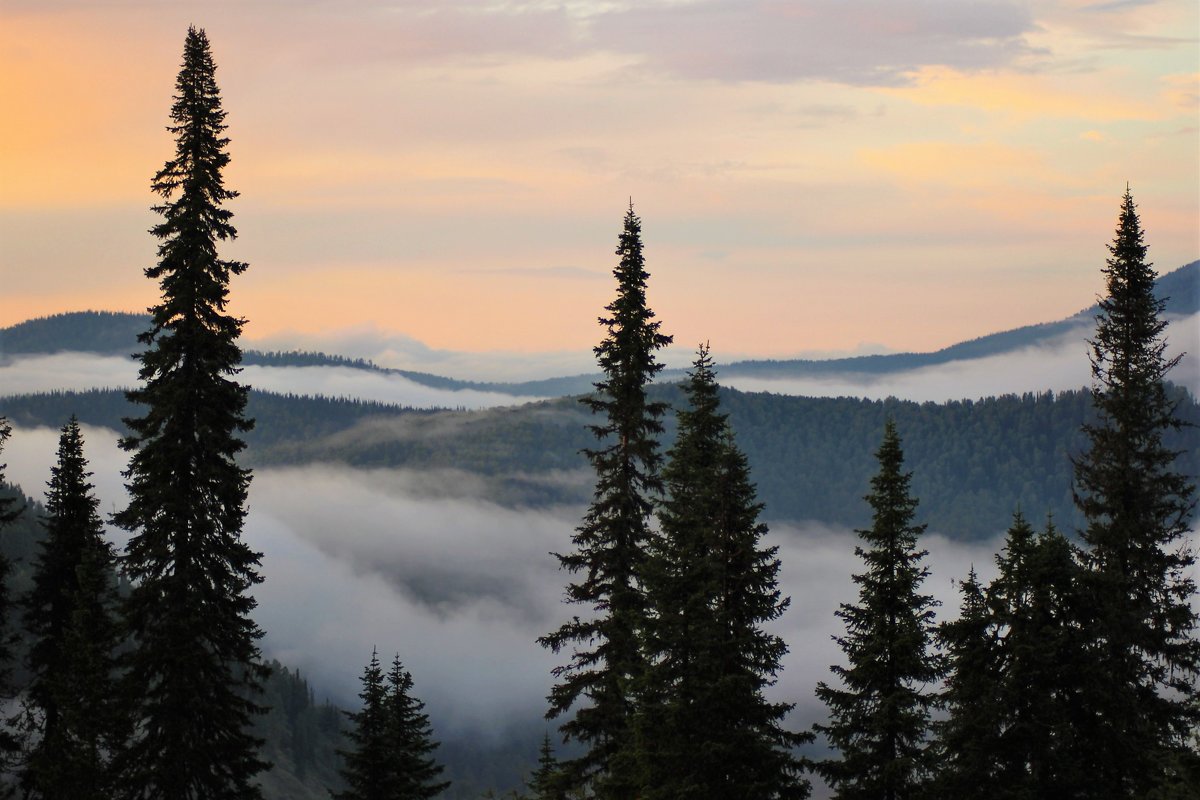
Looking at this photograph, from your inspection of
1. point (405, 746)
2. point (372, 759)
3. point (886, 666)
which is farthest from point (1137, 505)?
point (372, 759)

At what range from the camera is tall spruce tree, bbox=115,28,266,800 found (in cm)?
3569

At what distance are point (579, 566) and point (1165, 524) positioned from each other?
16290mm

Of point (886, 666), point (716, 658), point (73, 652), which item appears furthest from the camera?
point (73, 652)

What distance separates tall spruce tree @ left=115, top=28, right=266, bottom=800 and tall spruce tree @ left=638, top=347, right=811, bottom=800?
9.99 m

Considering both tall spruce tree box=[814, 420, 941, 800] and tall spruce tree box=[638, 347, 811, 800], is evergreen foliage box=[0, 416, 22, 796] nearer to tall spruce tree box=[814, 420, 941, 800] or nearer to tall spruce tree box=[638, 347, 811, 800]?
tall spruce tree box=[638, 347, 811, 800]

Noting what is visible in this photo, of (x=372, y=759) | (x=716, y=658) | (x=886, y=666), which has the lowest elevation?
(x=372, y=759)

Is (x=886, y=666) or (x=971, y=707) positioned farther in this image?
(x=886, y=666)

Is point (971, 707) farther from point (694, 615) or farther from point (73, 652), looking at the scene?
point (73, 652)

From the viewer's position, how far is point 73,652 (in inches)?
1502

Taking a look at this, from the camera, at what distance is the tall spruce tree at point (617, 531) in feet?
132

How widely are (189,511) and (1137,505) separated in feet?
81.3

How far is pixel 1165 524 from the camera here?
4128cm

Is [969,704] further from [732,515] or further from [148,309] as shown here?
[148,309]

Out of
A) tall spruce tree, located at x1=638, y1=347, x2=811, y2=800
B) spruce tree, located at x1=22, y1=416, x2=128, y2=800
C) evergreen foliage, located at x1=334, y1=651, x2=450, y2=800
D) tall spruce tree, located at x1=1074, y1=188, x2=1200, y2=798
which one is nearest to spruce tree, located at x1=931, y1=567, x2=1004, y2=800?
tall spruce tree, located at x1=638, y1=347, x2=811, y2=800
